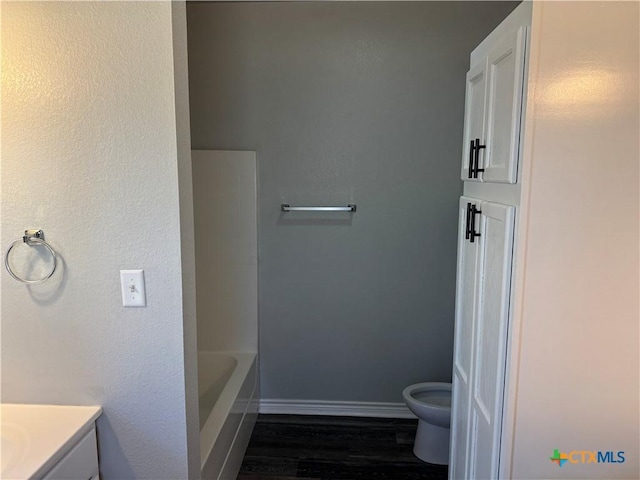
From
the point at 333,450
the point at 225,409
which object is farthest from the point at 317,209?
the point at 333,450

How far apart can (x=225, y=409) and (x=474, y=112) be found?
1639mm

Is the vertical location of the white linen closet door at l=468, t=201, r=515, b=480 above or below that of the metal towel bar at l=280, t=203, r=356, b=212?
below

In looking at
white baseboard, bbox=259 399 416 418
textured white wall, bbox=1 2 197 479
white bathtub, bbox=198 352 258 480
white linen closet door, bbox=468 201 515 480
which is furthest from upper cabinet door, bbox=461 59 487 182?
white baseboard, bbox=259 399 416 418

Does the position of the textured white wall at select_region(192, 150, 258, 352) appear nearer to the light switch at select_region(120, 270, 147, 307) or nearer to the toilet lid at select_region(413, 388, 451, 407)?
the toilet lid at select_region(413, 388, 451, 407)

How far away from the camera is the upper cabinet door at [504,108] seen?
1.34 m

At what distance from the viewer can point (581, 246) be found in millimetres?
1336

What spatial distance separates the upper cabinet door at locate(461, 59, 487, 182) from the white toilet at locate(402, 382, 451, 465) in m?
1.17

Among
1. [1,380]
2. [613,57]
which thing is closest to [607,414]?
[613,57]

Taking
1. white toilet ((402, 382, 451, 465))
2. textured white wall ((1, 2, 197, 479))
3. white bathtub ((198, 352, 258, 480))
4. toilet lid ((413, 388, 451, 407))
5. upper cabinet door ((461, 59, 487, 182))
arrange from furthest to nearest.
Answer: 1. toilet lid ((413, 388, 451, 407))
2. white toilet ((402, 382, 451, 465))
3. white bathtub ((198, 352, 258, 480))
4. upper cabinet door ((461, 59, 487, 182))
5. textured white wall ((1, 2, 197, 479))

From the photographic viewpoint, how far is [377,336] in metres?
2.90

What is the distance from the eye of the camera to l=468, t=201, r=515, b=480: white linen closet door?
143 cm

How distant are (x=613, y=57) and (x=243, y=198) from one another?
1.97 metres

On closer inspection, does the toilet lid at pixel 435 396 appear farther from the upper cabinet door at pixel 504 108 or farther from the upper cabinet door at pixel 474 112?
the upper cabinet door at pixel 504 108

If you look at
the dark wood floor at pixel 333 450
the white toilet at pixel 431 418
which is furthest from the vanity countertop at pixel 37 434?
the white toilet at pixel 431 418
